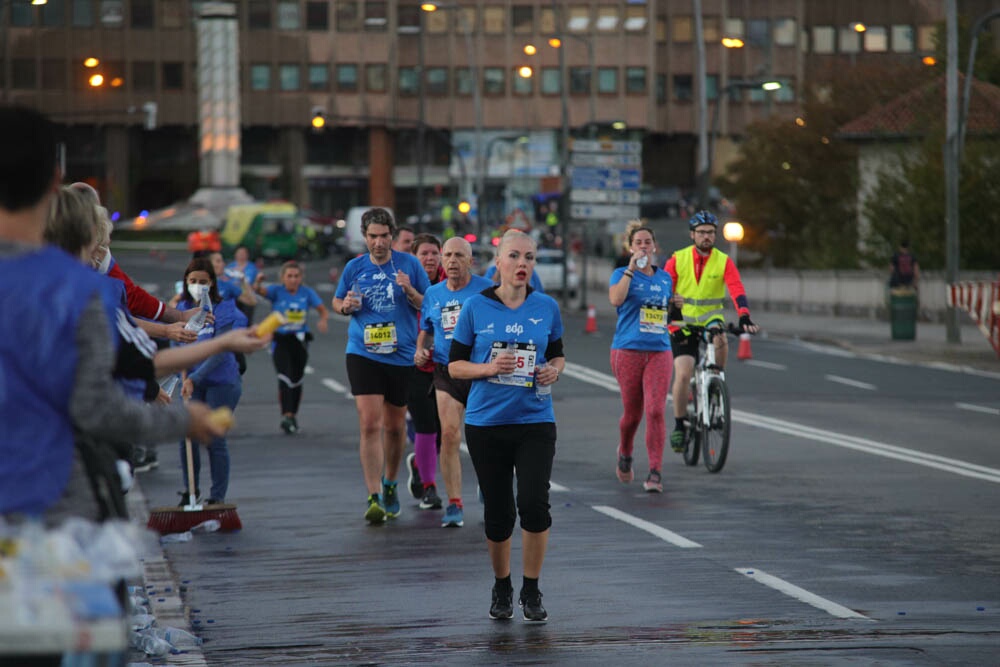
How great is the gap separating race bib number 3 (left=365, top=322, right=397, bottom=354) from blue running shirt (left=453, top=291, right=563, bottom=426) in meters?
3.41

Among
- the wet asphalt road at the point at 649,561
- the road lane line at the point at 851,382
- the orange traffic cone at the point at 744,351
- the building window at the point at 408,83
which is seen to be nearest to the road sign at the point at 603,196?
the orange traffic cone at the point at 744,351

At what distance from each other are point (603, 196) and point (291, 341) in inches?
1231

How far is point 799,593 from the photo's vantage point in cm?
975

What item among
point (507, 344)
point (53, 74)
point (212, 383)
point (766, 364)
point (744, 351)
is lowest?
point (766, 364)

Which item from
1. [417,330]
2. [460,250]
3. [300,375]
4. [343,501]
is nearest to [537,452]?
[460,250]

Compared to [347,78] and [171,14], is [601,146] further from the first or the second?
[171,14]

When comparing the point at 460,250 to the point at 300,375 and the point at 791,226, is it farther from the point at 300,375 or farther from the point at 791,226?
the point at 791,226

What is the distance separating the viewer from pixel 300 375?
20453 mm

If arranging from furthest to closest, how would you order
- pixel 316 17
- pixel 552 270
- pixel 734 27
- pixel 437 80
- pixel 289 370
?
1. pixel 734 27
2. pixel 437 80
3. pixel 316 17
4. pixel 552 270
5. pixel 289 370

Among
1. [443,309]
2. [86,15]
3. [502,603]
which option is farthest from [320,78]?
[502,603]

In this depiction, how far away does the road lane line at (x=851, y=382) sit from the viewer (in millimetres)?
26312

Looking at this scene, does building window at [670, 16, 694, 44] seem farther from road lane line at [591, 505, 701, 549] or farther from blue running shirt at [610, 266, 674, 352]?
road lane line at [591, 505, 701, 549]

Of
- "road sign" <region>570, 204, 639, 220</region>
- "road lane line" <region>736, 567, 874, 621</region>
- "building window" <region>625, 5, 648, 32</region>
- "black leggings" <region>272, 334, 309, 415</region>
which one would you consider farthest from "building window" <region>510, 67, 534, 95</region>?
"road lane line" <region>736, 567, 874, 621</region>

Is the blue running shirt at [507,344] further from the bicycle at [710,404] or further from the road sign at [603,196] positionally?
the road sign at [603,196]
